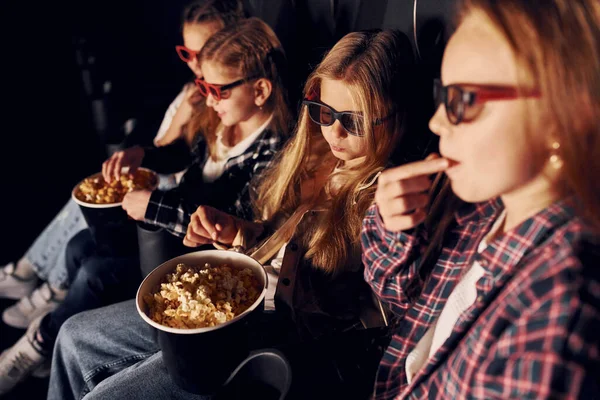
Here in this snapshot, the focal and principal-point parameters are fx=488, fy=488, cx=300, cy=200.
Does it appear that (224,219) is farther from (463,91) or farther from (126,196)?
(463,91)

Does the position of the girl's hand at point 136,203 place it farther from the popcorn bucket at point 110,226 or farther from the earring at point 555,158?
the earring at point 555,158

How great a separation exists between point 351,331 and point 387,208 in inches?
14.1

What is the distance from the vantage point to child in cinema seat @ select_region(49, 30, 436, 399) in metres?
1.01

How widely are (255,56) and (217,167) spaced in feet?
1.31

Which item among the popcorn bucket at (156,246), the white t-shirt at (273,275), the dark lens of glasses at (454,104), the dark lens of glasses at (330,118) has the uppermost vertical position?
the dark lens of glasses at (454,104)

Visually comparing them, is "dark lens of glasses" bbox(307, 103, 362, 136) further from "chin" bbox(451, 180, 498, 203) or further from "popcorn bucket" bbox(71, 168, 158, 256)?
"popcorn bucket" bbox(71, 168, 158, 256)

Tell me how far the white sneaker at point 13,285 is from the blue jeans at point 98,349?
0.71 m

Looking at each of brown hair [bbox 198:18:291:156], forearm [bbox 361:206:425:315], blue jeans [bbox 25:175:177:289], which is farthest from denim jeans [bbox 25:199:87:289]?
forearm [bbox 361:206:425:315]

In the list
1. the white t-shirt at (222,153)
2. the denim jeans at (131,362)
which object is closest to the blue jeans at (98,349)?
the denim jeans at (131,362)

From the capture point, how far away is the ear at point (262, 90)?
57.8 inches

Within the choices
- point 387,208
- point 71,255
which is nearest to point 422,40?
point 387,208

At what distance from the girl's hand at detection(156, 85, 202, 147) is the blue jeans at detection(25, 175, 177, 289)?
184mm

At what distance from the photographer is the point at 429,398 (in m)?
0.81

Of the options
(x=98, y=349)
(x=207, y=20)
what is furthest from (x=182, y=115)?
(x=98, y=349)
